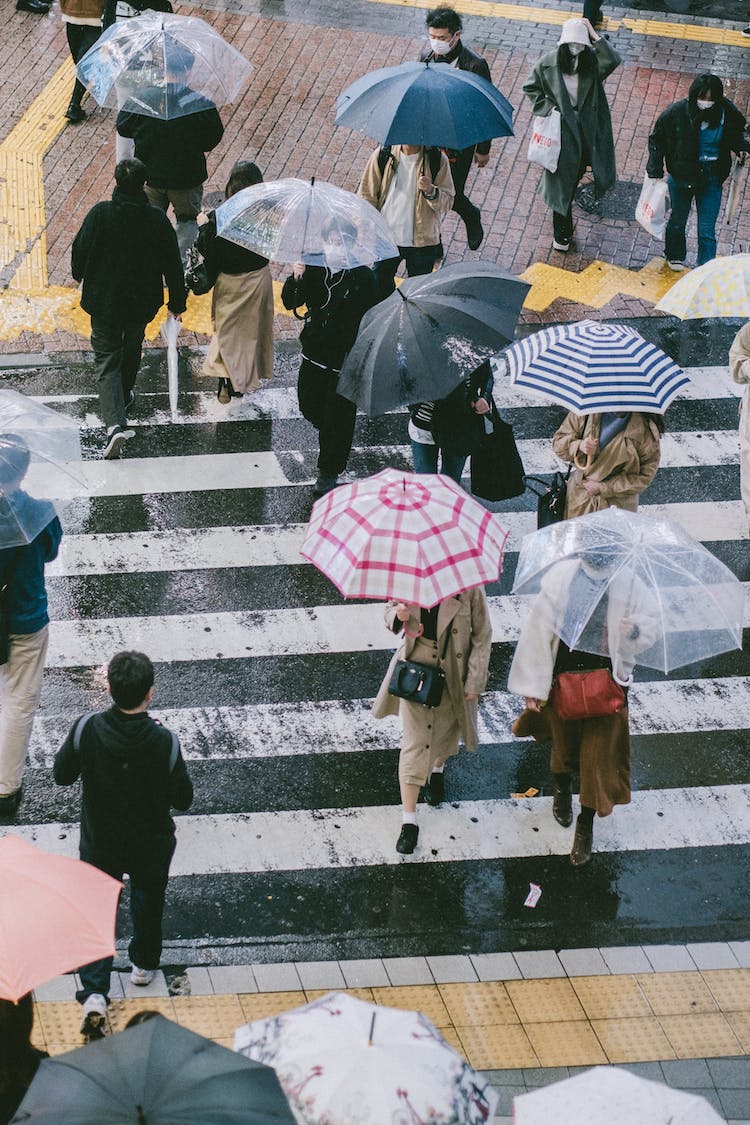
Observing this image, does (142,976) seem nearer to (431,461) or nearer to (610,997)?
(610,997)

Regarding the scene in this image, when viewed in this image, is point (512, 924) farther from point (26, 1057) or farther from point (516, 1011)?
point (26, 1057)

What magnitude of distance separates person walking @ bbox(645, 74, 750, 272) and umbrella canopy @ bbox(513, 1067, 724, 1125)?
29.7 ft

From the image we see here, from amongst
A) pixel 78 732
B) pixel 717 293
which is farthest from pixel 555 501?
pixel 78 732

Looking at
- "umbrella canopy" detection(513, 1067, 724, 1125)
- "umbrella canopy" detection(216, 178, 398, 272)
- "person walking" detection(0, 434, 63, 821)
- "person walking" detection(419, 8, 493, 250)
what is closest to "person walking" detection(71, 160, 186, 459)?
"umbrella canopy" detection(216, 178, 398, 272)

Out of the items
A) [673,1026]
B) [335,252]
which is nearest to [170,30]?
[335,252]

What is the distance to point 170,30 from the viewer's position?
1069cm

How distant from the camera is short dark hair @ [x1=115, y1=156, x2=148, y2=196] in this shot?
909 centimetres

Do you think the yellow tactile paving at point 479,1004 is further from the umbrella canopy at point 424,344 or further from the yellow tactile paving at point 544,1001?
the umbrella canopy at point 424,344

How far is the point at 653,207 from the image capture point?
12195mm

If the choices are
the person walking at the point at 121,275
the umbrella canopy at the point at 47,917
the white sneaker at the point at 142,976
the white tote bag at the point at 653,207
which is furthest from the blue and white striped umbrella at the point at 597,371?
the white tote bag at the point at 653,207

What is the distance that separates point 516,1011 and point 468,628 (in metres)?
1.70

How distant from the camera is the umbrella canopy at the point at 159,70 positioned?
10.5m

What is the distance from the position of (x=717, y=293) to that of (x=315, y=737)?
3370mm

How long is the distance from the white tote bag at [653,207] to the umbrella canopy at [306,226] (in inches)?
149
